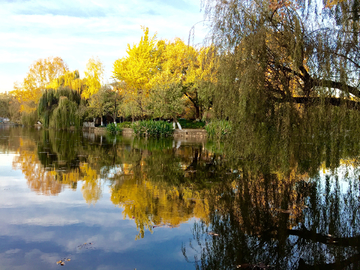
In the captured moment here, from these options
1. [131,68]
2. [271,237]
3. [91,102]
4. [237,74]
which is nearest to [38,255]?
[271,237]

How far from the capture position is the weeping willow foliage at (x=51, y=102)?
3978 cm

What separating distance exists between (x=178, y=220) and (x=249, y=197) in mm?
2055

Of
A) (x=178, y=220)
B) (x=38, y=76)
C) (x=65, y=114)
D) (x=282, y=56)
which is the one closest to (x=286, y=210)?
(x=178, y=220)

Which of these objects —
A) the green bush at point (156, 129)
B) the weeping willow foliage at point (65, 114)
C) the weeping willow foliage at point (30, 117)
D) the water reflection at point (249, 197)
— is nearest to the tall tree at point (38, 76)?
the weeping willow foliage at point (30, 117)

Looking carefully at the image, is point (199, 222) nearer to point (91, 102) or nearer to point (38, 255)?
point (38, 255)

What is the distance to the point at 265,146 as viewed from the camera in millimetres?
8164

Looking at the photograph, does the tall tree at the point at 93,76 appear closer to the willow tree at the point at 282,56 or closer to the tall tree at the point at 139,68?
the tall tree at the point at 139,68

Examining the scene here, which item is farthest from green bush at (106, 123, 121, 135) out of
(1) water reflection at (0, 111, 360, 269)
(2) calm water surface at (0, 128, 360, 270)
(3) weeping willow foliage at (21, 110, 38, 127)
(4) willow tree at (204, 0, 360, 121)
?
(4) willow tree at (204, 0, 360, 121)

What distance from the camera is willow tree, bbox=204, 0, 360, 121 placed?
691 cm

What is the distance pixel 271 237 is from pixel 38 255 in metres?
3.11

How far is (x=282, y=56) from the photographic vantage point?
744 cm

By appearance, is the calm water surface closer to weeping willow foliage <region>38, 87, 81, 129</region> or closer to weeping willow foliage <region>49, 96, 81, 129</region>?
weeping willow foliage <region>49, 96, 81, 129</region>

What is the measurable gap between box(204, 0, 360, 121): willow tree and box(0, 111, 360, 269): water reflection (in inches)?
27.5

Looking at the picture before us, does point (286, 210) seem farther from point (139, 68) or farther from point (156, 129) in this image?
point (139, 68)
